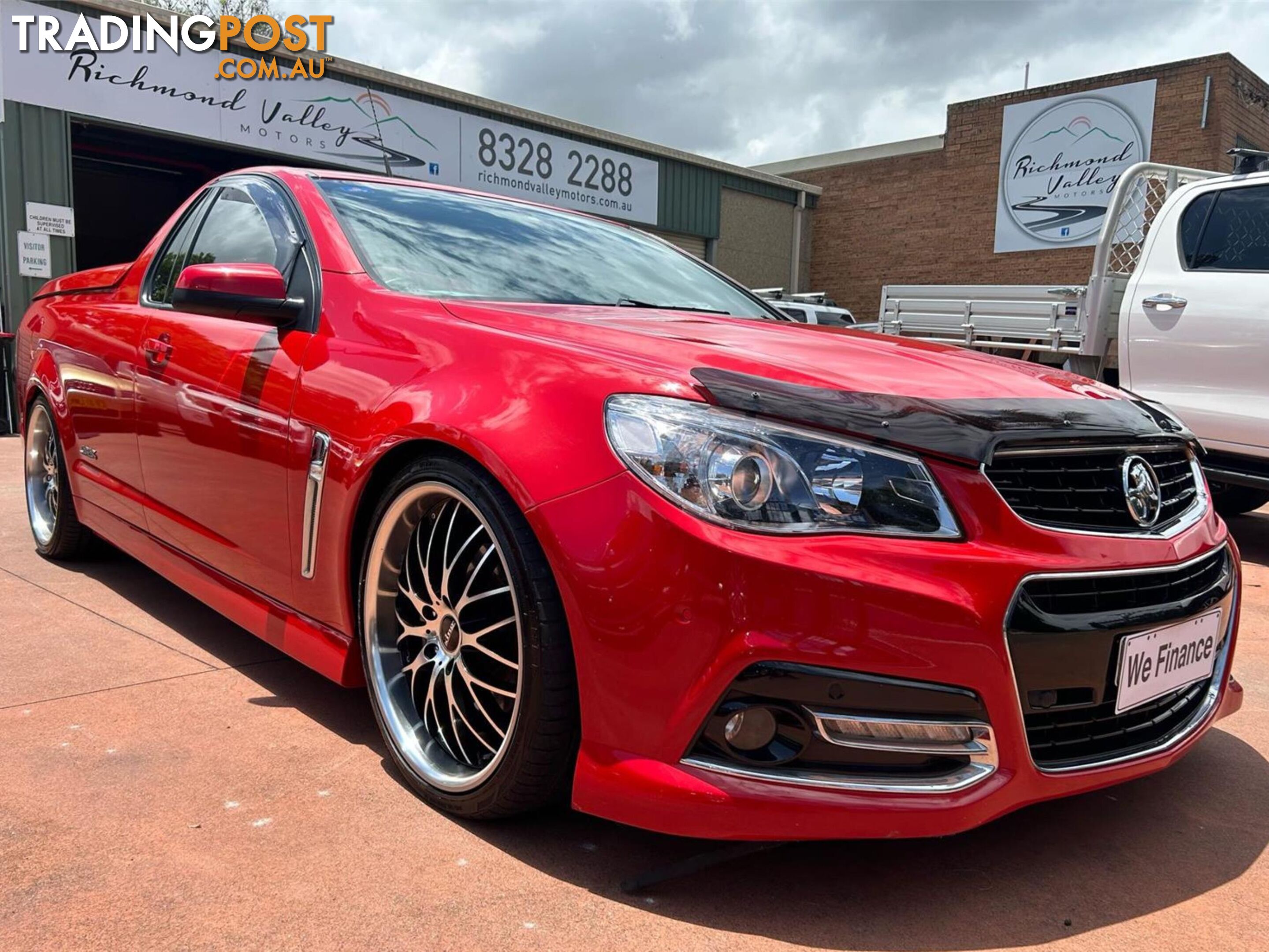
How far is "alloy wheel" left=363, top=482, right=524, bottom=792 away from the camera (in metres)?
2.12

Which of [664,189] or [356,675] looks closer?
[356,675]

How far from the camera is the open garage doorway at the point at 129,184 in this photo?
687 inches

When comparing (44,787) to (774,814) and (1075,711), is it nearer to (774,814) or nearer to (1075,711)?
(774,814)

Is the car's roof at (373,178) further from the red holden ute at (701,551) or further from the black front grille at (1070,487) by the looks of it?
the black front grille at (1070,487)

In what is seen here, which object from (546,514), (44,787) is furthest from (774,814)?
(44,787)

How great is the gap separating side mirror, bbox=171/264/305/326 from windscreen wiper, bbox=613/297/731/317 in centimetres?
85

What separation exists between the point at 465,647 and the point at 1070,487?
1.26 metres

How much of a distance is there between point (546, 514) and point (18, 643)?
2313mm

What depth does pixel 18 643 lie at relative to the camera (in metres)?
3.30

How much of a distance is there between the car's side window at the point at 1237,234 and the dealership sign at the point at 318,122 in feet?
18.2

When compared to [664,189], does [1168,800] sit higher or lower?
lower

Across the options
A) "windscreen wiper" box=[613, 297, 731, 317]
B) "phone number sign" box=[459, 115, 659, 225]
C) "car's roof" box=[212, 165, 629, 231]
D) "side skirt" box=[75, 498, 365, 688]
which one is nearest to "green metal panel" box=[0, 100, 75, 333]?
"phone number sign" box=[459, 115, 659, 225]

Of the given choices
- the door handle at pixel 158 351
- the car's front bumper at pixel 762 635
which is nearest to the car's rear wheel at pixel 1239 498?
the car's front bumper at pixel 762 635

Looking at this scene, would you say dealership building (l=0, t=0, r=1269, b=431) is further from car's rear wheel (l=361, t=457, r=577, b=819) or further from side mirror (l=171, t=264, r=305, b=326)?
car's rear wheel (l=361, t=457, r=577, b=819)
